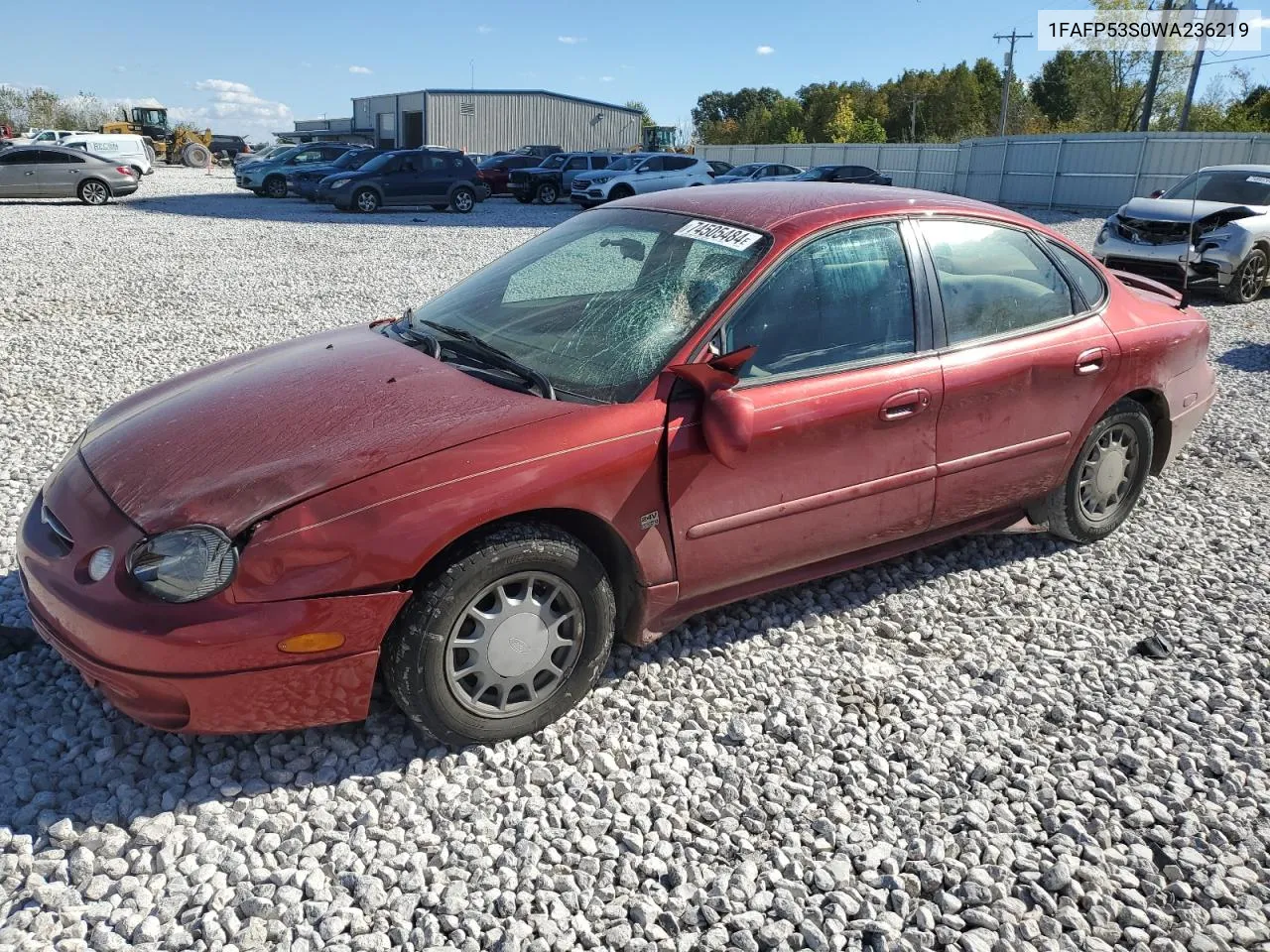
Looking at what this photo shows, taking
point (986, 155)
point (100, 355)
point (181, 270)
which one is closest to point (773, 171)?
point (986, 155)

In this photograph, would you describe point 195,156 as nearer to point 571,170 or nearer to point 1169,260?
point 571,170

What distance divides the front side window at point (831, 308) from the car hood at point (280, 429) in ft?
2.43

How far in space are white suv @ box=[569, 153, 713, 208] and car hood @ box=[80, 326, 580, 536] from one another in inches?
866

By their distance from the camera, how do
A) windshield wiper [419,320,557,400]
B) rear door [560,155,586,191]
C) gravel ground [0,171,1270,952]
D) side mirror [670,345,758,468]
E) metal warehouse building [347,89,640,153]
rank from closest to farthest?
gravel ground [0,171,1270,952], side mirror [670,345,758,468], windshield wiper [419,320,557,400], rear door [560,155,586,191], metal warehouse building [347,89,640,153]

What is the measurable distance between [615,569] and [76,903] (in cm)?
171

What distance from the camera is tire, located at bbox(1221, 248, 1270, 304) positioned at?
1108 cm

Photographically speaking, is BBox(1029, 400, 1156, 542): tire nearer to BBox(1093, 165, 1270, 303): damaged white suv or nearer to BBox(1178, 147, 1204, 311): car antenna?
BBox(1178, 147, 1204, 311): car antenna

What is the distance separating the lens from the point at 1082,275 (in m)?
4.32

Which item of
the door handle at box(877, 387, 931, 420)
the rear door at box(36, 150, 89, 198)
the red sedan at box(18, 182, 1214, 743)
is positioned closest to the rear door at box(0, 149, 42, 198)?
the rear door at box(36, 150, 89, 198)

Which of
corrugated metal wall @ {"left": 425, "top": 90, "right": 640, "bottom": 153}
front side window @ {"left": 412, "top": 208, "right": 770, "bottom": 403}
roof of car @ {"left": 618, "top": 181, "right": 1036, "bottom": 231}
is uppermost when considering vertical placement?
corrugated metal wall @ {"left": 425, "top": 90, "right": 640, "bottom": 153}

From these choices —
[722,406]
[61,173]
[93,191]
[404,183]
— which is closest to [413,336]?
[722,406]

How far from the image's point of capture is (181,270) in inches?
501

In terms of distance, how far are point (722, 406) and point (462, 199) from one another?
22031 millimetres

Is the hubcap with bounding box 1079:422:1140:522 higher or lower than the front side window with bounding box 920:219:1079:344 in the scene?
lower
